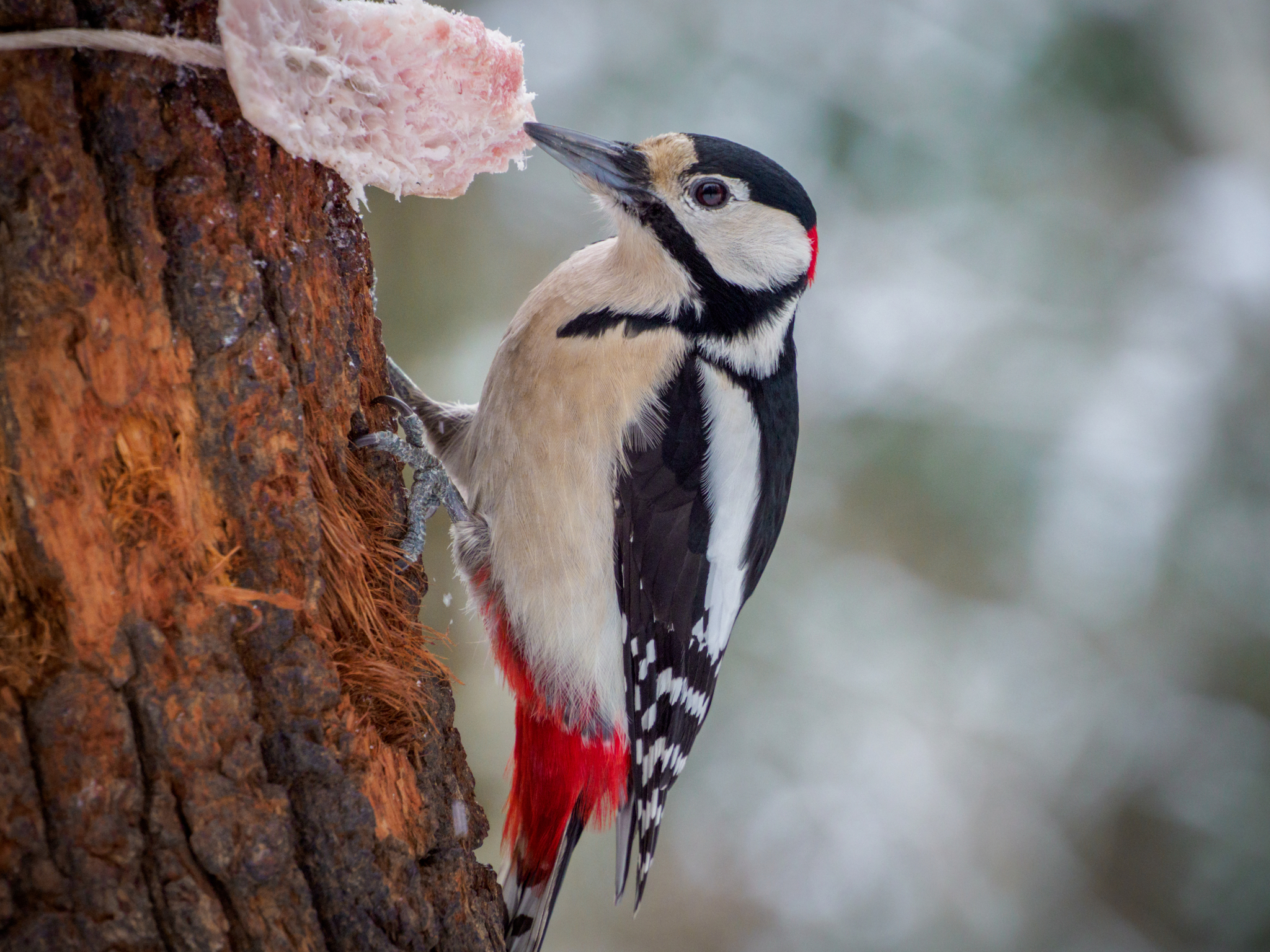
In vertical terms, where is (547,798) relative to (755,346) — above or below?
below

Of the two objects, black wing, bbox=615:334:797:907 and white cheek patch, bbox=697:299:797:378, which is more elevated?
white cheek patch, bbox=697:299:797:378

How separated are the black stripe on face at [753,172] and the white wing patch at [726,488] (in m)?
0.32

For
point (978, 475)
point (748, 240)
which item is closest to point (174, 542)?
point (748, 240)

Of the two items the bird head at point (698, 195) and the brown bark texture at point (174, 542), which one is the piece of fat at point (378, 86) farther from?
the bird head at point (698, 195)

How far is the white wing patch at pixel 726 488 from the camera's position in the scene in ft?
5.40

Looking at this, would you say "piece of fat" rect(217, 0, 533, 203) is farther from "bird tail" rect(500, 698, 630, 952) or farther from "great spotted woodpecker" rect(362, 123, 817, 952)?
"bird tail" rect(500, 698, 630, 952)

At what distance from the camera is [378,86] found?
1097 mm

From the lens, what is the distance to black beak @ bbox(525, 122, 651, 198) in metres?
1.57

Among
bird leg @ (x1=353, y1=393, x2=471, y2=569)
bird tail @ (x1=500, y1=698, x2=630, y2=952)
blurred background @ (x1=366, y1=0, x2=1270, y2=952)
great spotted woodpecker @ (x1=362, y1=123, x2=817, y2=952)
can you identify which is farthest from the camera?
blurred background @ (x1=366, y1=0, x2=1270, y2=952)

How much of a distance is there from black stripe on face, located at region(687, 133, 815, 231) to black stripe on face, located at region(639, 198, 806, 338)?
10cm

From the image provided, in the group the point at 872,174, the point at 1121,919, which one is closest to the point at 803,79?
the point at 872,174

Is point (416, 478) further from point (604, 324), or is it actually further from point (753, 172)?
point (753, 172)

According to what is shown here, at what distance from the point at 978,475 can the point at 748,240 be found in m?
1.57

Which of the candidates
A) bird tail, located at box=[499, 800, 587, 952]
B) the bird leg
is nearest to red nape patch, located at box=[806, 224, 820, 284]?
the bird leg
